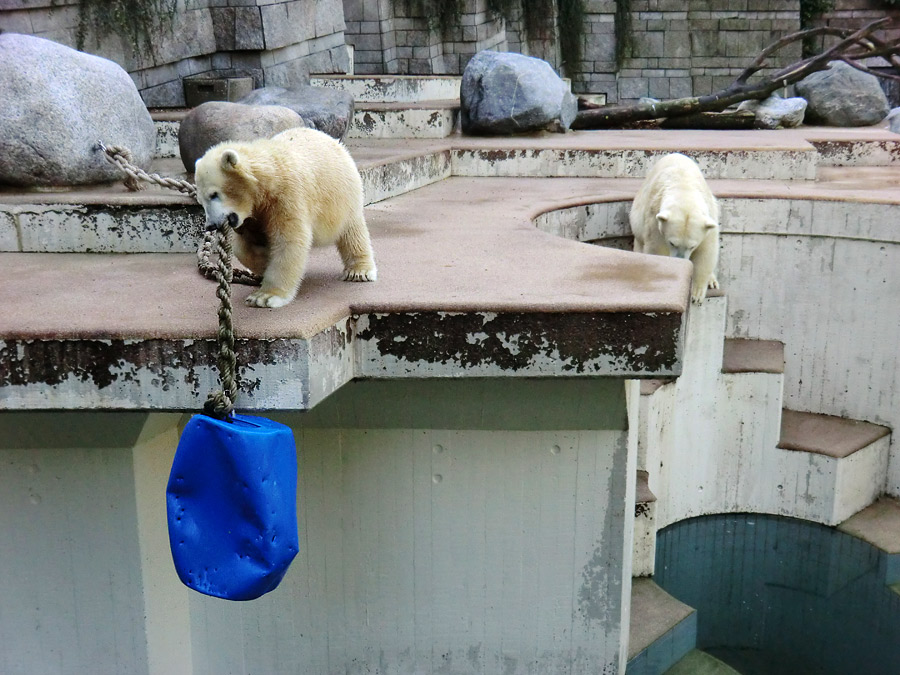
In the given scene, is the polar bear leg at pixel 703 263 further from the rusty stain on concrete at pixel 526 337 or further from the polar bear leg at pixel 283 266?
the polar bear leg at pixel 283 266

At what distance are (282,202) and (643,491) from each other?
3286mm

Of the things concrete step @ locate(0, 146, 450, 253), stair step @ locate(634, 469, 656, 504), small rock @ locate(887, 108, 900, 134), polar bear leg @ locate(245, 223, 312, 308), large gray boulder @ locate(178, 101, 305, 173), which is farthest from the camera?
small rock @ locate(887, 108, 900, 134)

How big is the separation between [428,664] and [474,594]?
34 cm

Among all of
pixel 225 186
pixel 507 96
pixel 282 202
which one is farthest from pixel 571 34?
pixel 225 186

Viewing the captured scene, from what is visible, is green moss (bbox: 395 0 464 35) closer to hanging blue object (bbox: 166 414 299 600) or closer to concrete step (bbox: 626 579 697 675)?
concrete step (bbox: 626 579 697 675)

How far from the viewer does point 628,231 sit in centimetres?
586

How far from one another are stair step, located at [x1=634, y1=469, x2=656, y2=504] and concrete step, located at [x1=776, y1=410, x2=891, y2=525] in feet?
3.30

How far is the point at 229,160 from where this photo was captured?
2.51 m

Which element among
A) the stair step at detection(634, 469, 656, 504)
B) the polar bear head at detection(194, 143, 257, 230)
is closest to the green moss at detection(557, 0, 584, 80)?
the stair step at detection(634, 469, 656, 504)

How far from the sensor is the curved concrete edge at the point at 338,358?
257 cm

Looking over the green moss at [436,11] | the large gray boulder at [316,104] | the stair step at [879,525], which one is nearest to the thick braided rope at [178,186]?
the large gray boulder at [316,104]

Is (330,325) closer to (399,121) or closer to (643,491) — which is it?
(643,491)

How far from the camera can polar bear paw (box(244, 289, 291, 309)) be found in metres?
2.76

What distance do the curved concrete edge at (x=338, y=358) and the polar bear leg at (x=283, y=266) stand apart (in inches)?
→ 7.4
